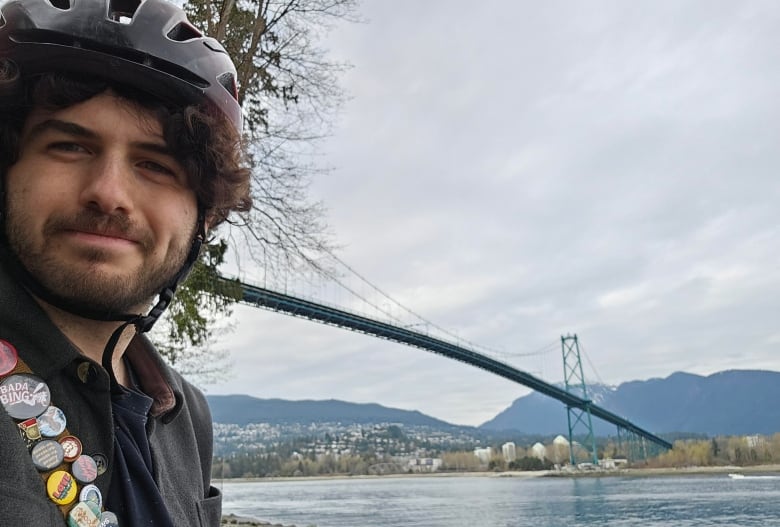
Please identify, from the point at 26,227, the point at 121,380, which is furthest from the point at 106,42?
the point at 121,380

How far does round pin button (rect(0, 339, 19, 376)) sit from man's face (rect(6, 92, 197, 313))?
0.10 metres

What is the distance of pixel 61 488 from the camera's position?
29.9 inches

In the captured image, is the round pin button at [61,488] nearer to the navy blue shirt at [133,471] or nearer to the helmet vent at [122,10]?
the navy blue shirt at [133,471]

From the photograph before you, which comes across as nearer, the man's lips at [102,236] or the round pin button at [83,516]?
the round pin button at [83,516]

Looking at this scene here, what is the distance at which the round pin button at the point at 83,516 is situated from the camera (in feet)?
2.48

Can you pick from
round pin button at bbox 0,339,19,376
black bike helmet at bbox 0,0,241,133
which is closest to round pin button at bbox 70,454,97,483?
round pin button at bbox 0,339,19,376

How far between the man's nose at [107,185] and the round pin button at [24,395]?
256mm

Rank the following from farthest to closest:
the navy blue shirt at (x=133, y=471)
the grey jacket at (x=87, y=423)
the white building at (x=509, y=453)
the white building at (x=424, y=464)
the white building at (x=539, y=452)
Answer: the white building at (x=424, y=464) → the white building at (x=509, y=453) → the white building at (x=539, y=452) → the navy blue shirt at (x=133, y=471) → the grey jacket at (x=87, y=423)

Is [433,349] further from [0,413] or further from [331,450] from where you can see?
[331,450]

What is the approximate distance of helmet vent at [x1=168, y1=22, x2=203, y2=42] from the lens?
3.83 feet

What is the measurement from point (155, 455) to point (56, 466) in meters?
0.25

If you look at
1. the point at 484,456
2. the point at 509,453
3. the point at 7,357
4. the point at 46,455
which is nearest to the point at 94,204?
the point at 7,357

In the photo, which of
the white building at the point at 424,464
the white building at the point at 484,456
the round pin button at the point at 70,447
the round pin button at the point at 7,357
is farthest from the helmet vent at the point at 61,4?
the white building at the point at 424,464

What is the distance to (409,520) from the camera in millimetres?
19422
